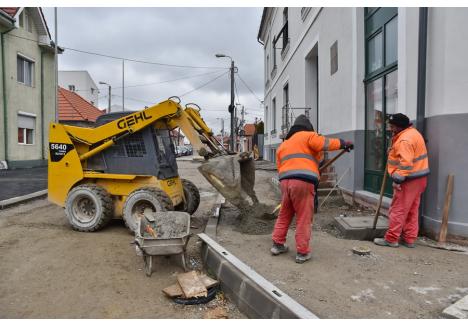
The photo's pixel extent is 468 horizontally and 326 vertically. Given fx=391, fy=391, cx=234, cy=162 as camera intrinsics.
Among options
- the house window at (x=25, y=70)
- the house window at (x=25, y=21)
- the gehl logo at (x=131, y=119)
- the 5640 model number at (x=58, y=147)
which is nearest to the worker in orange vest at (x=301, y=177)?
the gehl logo at (x=131, y=119)

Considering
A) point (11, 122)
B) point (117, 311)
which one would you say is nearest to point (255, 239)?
point (117, 311)

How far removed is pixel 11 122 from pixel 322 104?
14356 mm

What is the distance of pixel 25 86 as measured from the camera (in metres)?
18.7

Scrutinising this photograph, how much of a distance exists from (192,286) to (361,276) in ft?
5.63

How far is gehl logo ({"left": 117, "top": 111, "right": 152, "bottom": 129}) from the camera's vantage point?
6.59 meters

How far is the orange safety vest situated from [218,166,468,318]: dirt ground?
0.94 meters

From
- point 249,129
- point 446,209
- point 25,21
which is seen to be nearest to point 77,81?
point 249,129

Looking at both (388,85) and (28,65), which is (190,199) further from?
(28,65)

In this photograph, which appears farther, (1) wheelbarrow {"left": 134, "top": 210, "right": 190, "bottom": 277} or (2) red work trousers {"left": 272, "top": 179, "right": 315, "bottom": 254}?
(1) wheelbarrow {"left": 134, "top": 210, "right": 190, "bottom": 277}

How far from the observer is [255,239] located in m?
5.52

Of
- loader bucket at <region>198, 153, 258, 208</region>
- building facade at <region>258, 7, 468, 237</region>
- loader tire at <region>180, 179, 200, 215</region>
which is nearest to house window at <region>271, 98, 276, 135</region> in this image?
building facade at <region>258, 7, 468, 237</region>

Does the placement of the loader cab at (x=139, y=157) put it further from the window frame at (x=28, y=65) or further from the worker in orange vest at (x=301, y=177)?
the window frame at (x=28, y=65)

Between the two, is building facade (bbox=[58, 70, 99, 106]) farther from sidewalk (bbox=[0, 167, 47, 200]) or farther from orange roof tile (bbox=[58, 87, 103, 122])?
sidewalk (bbox=[0, 167, 47, 200])
